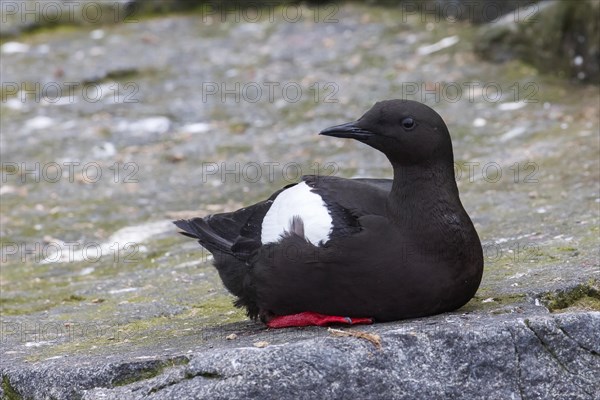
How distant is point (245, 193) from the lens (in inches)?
327

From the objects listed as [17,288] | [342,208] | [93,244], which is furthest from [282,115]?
[342,208]

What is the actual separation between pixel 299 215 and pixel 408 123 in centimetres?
65

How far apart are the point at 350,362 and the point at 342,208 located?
86 centimetres

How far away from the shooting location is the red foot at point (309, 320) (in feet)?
14.5

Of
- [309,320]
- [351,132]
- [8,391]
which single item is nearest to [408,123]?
[351,132]

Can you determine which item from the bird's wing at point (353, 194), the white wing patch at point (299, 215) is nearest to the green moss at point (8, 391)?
the white wing patch at point (299, 215)

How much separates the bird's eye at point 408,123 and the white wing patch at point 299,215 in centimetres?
52

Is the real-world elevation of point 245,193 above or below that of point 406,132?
below

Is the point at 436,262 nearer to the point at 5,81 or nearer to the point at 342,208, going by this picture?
the point at 342,208

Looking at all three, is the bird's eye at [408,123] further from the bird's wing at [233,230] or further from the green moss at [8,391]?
the green moss at [8,391]

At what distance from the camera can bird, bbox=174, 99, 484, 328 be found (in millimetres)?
4344

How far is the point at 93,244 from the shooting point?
7461 millimetres

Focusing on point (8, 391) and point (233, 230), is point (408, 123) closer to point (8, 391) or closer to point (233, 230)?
point (233, 230)

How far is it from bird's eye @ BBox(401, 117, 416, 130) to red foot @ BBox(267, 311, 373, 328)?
88cm
